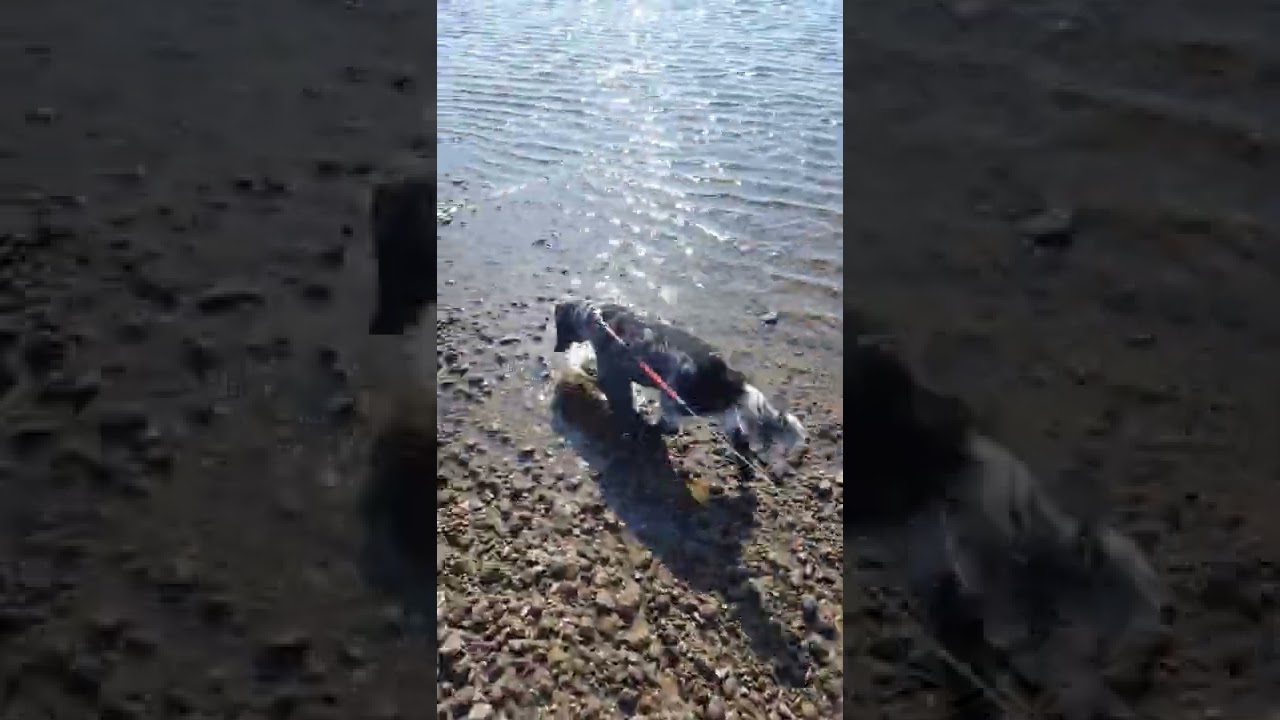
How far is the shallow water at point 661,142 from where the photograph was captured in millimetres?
2320

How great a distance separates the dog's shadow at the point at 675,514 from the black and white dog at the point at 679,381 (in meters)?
0.06

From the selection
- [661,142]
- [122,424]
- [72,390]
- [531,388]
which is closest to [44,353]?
[72,390]

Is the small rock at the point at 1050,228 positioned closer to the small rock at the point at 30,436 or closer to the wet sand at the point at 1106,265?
the wet sand at the point at 1106,265

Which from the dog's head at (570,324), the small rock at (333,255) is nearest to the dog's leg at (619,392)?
the dog's head at (570,324)

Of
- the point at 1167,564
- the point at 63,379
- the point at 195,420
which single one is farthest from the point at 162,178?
the point at 1167,564

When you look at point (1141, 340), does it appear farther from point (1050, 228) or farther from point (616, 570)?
point (616, 570)

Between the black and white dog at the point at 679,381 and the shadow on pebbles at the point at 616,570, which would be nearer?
the shadow on pebbles at the point at 616,570

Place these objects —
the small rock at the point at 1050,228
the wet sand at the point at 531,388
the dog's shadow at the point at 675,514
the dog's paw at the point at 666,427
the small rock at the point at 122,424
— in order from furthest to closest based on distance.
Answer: the small rock at the point at 1050,228
the dog's paw at the point at 666,427
the small rock at the point at 122,424
the dog's shadow at the point at 675,514
the wet sand at the point at 531,388

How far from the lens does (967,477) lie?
1.44 m

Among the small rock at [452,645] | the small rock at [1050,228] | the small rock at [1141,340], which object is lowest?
the small rock at [452,645]

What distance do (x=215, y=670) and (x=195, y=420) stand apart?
497mm

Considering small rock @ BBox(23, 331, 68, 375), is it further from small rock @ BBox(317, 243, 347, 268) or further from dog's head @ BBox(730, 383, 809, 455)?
dog's head @ BBox(730, 383, 809, 455)

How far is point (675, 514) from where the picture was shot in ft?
5.31

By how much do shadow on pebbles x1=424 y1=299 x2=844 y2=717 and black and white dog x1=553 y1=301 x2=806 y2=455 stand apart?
5cm
